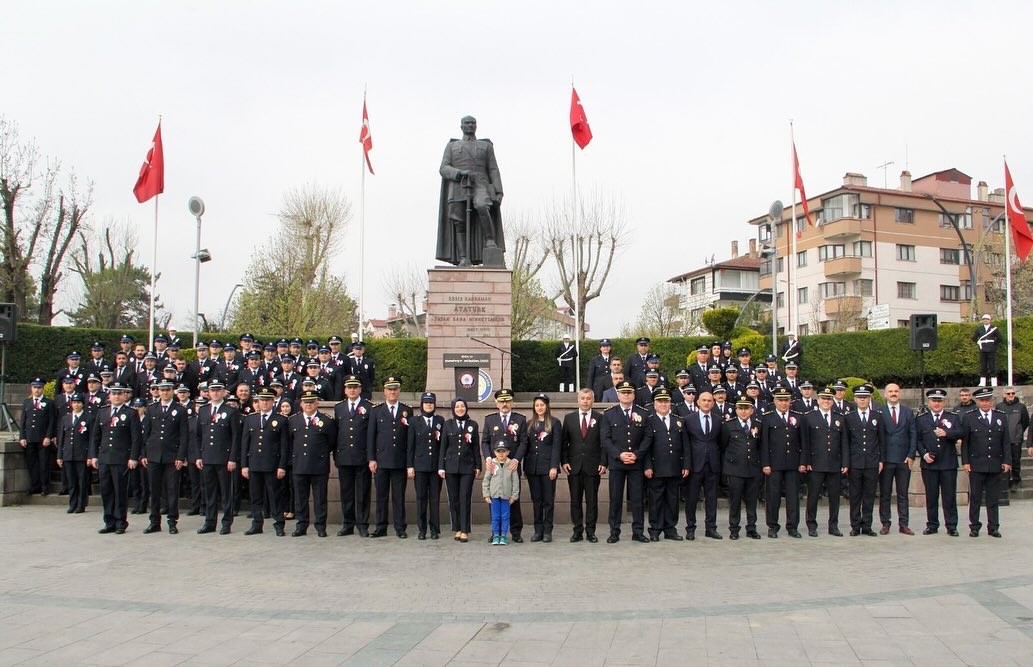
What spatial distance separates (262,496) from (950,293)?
174 feet

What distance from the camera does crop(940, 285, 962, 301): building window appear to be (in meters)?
54.3

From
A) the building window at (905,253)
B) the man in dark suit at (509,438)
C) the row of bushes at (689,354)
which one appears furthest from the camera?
the building window at (905,253)

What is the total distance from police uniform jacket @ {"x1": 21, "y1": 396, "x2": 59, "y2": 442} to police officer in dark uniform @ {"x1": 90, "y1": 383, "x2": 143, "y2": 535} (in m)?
2.22

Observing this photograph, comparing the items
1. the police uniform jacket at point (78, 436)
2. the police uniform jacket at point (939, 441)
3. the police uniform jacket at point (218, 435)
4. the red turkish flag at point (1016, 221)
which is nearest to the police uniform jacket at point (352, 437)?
the police uniform jacket at point (218, 435)

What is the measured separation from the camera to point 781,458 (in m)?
10.8

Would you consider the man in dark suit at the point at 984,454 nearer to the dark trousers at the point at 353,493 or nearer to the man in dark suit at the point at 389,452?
the man in dark suit at the point at 389,452

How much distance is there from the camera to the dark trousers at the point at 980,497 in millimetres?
10672

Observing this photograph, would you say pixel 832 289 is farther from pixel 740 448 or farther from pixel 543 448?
pixel 543 448

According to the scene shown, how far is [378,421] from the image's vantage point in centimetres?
1098

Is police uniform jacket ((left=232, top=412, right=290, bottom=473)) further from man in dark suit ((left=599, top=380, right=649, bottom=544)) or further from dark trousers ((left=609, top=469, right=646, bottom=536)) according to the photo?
dark trousers ((left=609, top=469, right=646, bottom=536))

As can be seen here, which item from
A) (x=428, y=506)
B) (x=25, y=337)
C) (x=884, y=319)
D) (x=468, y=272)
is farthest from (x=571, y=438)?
(x=884, y=319)

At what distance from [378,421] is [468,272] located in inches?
228

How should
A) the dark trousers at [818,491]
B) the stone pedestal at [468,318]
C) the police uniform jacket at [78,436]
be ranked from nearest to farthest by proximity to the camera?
1. the dark trousers at [818,491]
2. the police uniform jacket at [78,436]
3. the stone pedestal at [468,318]

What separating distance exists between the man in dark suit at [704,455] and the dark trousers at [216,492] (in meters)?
5.68
